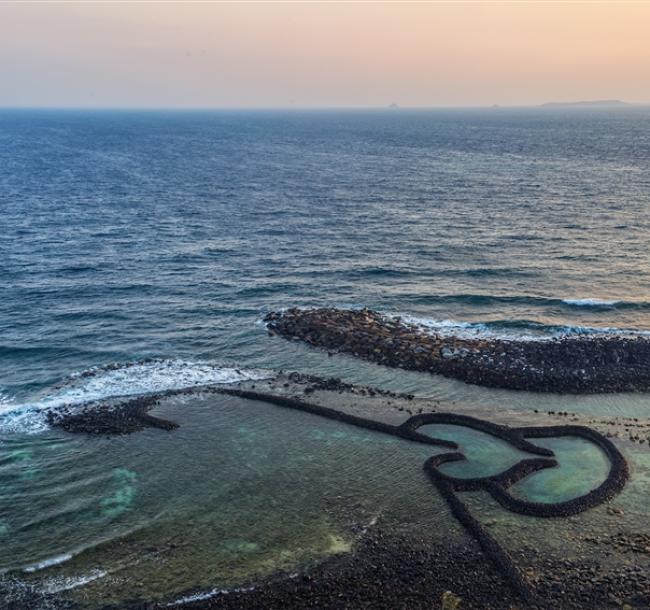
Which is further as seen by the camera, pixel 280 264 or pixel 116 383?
pixel 280 264

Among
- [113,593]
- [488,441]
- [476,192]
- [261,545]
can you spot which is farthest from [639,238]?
[113,593]

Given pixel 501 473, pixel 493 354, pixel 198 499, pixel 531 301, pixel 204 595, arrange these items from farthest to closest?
pixel 531 301 → pixel 493 354 → pixel 501 473 → pixel 198 499 → pixel 204 595

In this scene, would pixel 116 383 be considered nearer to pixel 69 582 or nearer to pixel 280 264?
pixel 69 582

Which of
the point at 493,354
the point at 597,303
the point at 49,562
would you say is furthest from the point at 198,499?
the point at 597,303

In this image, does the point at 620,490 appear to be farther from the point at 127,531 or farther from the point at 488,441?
the point at 127,531

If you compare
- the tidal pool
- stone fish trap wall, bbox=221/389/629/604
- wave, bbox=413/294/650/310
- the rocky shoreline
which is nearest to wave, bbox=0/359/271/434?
the tidal pool

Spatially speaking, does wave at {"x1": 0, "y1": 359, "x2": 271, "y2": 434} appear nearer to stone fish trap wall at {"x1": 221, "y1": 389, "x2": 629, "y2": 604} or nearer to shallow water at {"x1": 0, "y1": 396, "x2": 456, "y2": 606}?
shallow water at {"x1": 0, "y1": 396, "x2": 456, "y2": 606}
